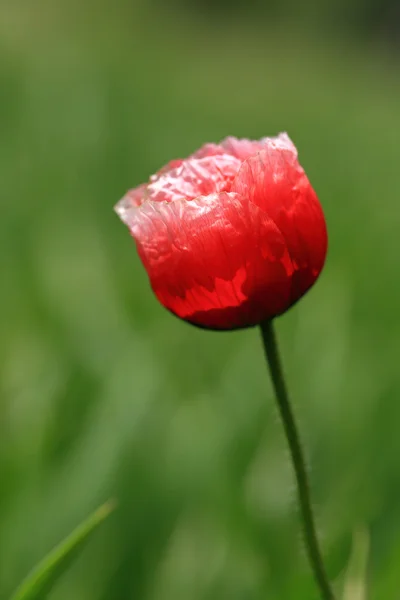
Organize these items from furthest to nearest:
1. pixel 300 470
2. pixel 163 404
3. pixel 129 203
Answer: pixel 163 404, pixel 129 203, pixel 300 470

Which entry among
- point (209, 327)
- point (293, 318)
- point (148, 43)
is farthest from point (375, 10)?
point (209, 327)

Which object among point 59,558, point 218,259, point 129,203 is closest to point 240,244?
point 218,259

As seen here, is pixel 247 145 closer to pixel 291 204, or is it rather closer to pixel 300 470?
pixel 291 204

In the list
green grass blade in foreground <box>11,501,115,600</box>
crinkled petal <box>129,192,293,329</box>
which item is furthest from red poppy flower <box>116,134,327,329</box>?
green grass blade in foreground <box>11,501,115,600</box>

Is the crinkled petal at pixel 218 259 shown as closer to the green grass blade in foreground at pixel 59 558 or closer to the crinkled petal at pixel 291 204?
the crinkled petal at pixel 291 204

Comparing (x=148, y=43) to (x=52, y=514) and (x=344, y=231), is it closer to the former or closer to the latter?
(x=344, y=231)

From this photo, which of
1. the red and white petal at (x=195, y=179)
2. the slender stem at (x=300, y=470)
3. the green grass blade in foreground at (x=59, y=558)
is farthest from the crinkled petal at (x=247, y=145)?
the green grass blade in foreground at (x=59, y=558)
